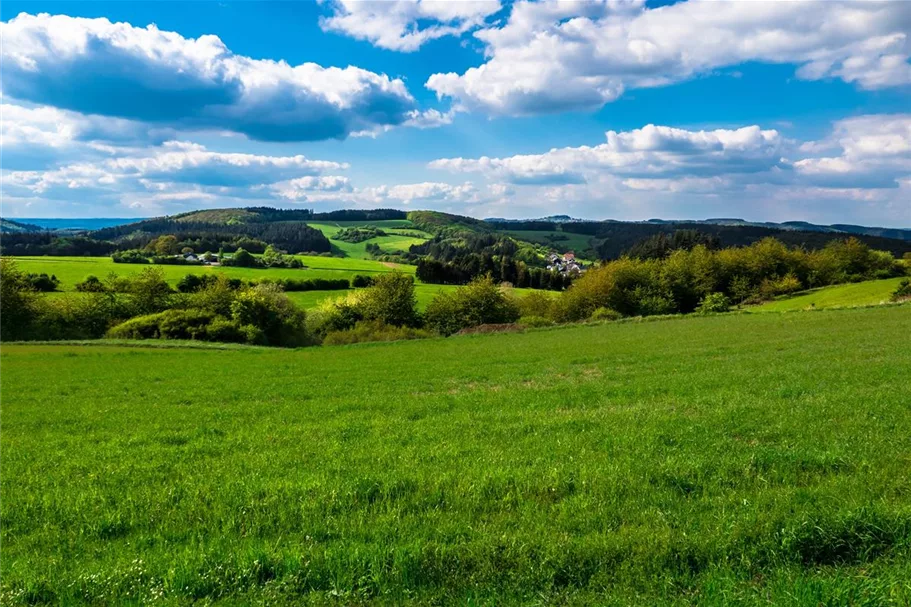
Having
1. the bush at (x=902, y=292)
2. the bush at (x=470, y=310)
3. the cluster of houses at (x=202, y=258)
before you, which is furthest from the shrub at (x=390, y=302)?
the cluster of houses at (x=202, y=258)

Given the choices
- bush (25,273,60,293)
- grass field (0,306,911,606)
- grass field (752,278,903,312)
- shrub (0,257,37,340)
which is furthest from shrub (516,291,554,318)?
bush (25,273,60,293)

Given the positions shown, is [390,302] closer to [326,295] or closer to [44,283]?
[326,295]

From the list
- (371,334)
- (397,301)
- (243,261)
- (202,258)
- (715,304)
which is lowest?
(371,334)

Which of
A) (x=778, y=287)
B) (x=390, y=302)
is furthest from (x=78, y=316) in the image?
(x=778, y=287)

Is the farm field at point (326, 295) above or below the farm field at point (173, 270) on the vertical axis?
below

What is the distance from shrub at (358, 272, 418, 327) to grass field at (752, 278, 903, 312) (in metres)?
48.4

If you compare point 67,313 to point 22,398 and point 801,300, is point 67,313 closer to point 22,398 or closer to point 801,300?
point 22,398

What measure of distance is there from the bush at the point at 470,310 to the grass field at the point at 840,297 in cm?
3549

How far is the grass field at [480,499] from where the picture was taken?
4945mm

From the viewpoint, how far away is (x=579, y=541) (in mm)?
5465

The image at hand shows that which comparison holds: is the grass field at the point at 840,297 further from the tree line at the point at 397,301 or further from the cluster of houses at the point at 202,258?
the cluster of houses at the point at 202,258

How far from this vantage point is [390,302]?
7456cm

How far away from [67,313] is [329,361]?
51.2 metres

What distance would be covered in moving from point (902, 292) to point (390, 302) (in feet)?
214
